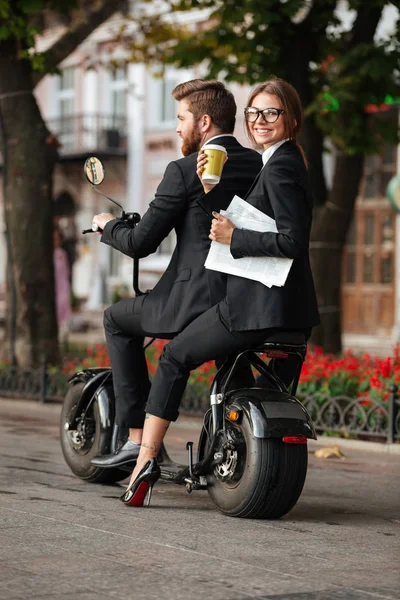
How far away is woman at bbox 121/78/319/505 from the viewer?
18.7 ft

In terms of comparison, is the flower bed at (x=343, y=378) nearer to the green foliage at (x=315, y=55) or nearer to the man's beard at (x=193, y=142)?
the green foliage at (x=315, y=55)

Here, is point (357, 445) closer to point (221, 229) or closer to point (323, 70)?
point (221, 229)

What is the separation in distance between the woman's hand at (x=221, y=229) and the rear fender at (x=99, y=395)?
55.1 inches

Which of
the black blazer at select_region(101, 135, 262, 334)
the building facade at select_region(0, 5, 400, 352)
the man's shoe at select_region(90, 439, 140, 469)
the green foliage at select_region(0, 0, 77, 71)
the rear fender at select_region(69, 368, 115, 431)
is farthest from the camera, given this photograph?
the building facade at select_region(0, 5, 400, 352)

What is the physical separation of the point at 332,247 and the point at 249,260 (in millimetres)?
9163

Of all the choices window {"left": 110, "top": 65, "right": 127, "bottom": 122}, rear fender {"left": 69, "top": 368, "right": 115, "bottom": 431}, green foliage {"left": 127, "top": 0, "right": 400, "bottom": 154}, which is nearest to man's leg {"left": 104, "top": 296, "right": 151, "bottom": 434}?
rear fender {"left": 69, "top": 368, "right": 115, "bottom": 431}

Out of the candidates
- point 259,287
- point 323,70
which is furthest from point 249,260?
point 323,70

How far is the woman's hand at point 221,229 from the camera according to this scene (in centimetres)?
577

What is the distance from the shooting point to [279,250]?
566 centimetres

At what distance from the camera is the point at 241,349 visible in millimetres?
5949

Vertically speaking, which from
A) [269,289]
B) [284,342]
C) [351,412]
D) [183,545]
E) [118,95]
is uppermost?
[118,95]

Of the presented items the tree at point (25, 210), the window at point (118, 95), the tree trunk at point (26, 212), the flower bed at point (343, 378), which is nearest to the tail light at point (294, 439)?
the flower bed at point (343, 378)

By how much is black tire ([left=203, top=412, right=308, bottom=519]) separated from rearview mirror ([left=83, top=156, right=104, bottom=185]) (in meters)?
1.31

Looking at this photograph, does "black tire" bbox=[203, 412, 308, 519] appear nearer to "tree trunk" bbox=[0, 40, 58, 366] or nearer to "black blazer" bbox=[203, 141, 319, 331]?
"black blazer" bbox=[203, 141, 319, 331]
